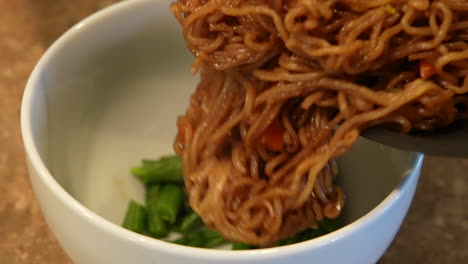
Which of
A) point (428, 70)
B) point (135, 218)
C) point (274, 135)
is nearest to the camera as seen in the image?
point (428, 70)

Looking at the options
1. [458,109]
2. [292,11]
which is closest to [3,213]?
[292,11]

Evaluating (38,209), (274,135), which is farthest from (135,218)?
(274,135)

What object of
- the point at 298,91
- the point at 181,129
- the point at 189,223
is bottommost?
the point at 189,223

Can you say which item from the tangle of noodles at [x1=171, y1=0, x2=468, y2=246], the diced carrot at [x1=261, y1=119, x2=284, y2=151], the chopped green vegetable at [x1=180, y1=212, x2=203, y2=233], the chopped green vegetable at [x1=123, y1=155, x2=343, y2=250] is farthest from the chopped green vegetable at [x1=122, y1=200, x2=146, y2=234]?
the diced carrot at [x1=261, y1=119, x2=284, y2=151]

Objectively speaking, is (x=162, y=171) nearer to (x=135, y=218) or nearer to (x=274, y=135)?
(x=135, y=218)

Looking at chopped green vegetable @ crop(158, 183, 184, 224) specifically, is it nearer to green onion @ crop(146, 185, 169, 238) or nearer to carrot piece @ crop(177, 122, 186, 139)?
green onion @ crop(146, 185, 169, 238)
